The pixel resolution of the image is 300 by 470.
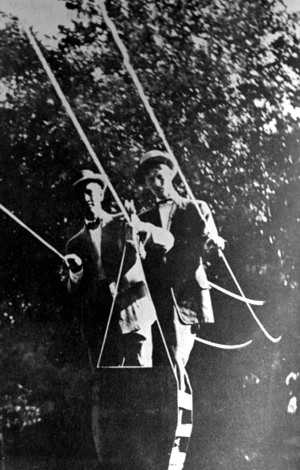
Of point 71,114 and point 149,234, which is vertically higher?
point 71,114

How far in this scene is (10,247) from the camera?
1859mm

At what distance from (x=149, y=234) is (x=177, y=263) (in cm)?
13

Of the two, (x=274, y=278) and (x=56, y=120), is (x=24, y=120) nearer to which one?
(x=56, y=120)

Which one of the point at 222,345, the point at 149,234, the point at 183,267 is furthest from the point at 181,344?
the point at 149,234

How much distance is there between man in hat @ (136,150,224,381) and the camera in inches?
77.3

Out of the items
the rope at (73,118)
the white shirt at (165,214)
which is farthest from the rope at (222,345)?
the white shirt at (165,214)

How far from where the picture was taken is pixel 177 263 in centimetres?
198

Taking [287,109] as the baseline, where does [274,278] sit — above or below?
below

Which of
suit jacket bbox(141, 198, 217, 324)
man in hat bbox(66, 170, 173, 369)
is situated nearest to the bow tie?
man in hat bbox(66, 170, 173, 369)

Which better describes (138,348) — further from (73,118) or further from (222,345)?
(73,118)

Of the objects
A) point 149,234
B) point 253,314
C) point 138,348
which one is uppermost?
point 149,234

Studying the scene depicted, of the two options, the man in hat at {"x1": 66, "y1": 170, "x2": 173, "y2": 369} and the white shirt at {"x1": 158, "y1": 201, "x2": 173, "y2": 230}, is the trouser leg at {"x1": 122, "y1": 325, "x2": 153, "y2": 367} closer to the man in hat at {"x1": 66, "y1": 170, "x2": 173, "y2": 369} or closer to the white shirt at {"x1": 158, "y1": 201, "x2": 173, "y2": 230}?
the man in hat at {"x1": 66, "y1": 170, "x2": 173, "y2": 369}

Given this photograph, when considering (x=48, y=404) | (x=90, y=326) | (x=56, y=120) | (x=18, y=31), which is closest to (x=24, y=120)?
(x=56, y=120)

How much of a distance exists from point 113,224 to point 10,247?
1.05 ft
